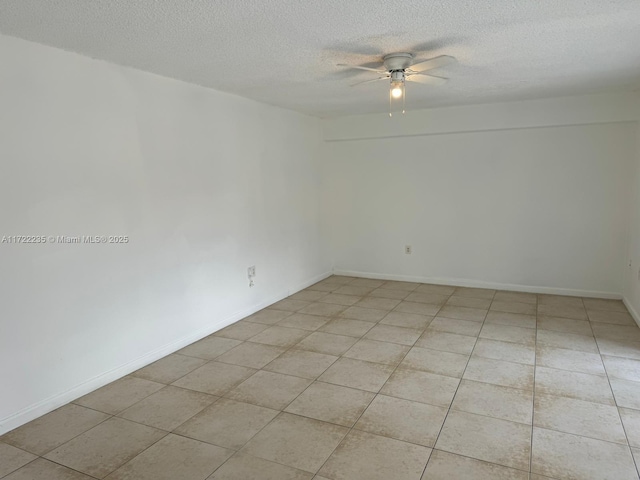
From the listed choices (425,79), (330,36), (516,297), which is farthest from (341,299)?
(330,36)

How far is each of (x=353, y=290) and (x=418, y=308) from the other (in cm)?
98

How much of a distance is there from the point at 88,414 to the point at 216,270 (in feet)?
5.19

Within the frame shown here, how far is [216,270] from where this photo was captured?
3811 mm

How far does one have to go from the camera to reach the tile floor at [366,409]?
1.98 m

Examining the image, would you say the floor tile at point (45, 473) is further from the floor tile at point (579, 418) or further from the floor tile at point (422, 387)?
the floor tile at point (579, 418)

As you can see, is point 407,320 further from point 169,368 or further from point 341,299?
point 169,368

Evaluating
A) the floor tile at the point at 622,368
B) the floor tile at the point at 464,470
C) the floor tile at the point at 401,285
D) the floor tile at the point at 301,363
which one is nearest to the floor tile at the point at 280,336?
the floor tile at the point at 301,363

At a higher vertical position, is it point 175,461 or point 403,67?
point 403,67

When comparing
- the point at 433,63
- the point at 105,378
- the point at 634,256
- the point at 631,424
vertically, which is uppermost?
the point at 433,63

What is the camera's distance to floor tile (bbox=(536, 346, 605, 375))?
115 inches

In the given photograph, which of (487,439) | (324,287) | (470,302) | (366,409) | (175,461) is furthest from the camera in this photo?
(324,287)

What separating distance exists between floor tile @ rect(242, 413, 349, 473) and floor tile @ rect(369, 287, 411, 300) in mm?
2625

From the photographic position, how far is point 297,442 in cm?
217

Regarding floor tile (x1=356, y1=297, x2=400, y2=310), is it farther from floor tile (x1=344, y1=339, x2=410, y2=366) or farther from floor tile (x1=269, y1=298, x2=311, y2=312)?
floor tile (x1=344, y1=339, x2=410, y2=366)
